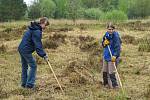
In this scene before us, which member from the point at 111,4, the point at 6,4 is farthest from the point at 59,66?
the point at 111,4

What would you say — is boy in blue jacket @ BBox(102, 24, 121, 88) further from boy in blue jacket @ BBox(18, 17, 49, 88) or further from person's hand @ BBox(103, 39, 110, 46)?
boy in blue jacket @ BBox(18, 17, 49, 88)

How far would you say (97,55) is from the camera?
677 inches

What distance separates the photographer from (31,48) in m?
10.4

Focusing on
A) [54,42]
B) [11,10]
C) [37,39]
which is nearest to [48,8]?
[11,10]

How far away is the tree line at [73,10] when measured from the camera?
5559cm

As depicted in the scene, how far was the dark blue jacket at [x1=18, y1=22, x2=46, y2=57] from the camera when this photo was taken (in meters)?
10.0

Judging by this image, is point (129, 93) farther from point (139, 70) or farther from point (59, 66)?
point (59, 66)

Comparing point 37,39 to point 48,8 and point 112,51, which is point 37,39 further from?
point 48,8

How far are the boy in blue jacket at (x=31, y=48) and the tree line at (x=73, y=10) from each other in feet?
125

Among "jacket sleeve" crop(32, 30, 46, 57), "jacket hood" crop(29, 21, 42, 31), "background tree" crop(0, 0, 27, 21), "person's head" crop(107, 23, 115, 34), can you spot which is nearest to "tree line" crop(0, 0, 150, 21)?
"background tree" crop(0, 0, 27, 21)

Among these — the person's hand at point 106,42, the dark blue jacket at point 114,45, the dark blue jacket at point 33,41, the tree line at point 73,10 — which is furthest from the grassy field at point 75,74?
the tree line at point 73,10

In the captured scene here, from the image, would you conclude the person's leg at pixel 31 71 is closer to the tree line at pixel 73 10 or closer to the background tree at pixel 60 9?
the tree line at pixel 73 10

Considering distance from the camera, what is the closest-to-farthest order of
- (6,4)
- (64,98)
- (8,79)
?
(64,98), (8,79), (6,4)

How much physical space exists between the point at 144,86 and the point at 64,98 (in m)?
2.67
